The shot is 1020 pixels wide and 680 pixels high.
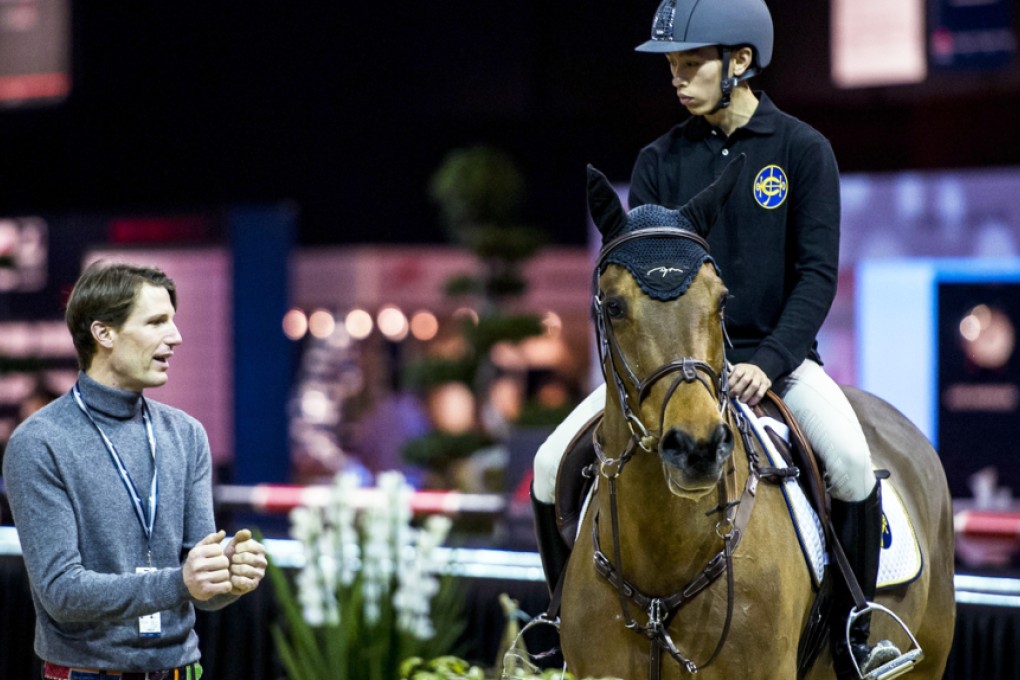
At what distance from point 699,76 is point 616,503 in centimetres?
97

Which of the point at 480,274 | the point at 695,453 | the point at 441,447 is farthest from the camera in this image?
the point at 480,274

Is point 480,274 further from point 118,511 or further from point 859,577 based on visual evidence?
point 118,511

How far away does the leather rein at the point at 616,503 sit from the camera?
2.35m

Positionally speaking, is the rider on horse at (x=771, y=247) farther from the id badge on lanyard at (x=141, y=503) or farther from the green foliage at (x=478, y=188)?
the green foliage at (x=478, y=188)

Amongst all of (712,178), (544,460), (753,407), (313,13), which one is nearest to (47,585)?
(544,460)

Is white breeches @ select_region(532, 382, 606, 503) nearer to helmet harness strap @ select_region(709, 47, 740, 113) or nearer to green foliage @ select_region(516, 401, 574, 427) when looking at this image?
helmet harness strap @ select_region(709, 47, 740, 113)

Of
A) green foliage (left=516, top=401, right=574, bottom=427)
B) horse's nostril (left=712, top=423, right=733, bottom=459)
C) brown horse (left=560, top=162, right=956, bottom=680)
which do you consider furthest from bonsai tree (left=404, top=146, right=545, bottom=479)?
horse's nostril (left=712, top=423, right=733, bottom=459)

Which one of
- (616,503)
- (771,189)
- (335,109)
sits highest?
(335,109)

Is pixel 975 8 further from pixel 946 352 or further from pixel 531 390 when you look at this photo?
pixel 531 390

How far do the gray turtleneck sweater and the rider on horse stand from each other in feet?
2.96

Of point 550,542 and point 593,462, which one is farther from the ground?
point 593,462

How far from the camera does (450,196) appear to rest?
903 cm

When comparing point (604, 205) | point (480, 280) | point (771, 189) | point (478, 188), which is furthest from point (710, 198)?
point (480, 280)

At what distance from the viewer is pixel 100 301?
2301 millimetres
